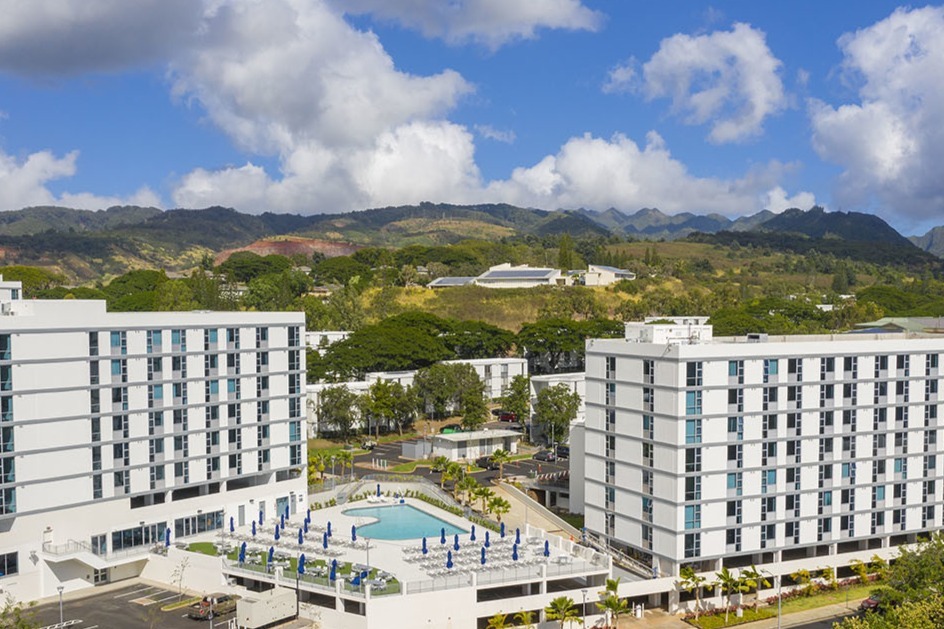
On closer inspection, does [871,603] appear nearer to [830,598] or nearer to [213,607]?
[830,598]

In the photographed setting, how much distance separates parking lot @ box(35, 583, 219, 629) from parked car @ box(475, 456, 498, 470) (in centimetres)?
3628

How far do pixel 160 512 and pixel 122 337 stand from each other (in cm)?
1214

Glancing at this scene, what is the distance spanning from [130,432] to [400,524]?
19.5 metres

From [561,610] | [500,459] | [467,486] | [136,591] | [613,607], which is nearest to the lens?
[561,610]

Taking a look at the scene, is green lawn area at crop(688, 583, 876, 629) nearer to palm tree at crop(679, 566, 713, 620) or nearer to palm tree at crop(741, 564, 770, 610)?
palm tree at crop(741, 564, 770, 610)

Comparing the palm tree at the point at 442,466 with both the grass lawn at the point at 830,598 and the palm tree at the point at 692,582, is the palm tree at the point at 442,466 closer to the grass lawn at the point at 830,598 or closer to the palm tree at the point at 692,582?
the palm tree at the point at 692,582

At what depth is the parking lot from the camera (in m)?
47.6

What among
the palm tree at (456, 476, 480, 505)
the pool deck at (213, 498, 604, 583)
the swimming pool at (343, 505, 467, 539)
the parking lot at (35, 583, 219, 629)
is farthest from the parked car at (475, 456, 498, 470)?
the parking lot at (35, 583, 219, 629)

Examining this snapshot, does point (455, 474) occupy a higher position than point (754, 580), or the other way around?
point (455, 474)

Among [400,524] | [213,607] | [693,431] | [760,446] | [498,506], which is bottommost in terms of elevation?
[213,607]

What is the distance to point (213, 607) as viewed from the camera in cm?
4919

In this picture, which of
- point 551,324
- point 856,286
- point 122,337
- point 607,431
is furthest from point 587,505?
point 856,286

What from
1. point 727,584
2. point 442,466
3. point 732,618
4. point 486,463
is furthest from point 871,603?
point 486,463

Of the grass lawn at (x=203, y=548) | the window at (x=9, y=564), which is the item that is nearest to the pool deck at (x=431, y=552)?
the grass lawn at (x=203, y=548)
